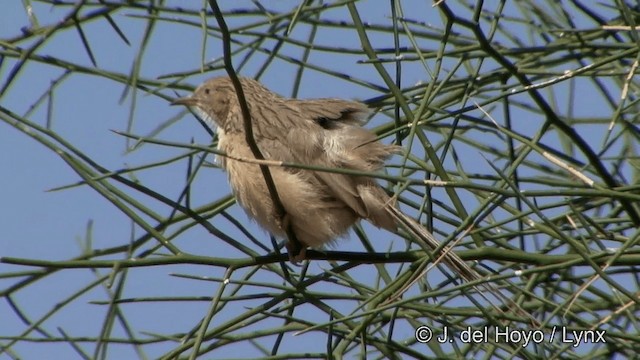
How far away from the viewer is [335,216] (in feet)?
17.9

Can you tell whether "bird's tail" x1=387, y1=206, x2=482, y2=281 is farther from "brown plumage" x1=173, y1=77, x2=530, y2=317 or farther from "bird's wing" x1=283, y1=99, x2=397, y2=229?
"bird's wing" x1=283, y1=99, x2=397, y2=229

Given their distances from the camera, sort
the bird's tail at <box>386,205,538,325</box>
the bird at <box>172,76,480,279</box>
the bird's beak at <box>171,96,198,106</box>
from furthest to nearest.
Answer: the bird's beak at <box>171,96,198,106</box> → the bird at <box>172,76,480,279</box> → the bird's tail at <box>386,205,538,325</box>

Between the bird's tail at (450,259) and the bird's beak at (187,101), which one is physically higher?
the bird's beak at (187,101)

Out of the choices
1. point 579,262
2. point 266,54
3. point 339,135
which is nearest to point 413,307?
point 579,262

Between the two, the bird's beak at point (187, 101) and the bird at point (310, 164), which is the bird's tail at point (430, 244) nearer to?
the bird at point (310, 164)

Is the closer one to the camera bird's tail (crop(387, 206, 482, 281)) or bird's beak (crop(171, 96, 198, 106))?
bird's tail (crop(387, 206, 482, 281))

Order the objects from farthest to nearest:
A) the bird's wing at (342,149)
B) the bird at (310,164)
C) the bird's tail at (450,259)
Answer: the bird's wing at (342,149) → the bird at (310,164) → the bird's tail at (450,259)

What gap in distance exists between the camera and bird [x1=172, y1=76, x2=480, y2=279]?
5.25 meters

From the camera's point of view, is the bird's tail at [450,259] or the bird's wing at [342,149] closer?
the bird's tail at [450,259]

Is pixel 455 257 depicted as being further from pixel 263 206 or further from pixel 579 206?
pixel 263 206

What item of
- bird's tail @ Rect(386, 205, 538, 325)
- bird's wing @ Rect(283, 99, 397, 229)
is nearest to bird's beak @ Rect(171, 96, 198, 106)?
bird's wing @ Rect(283, 99, 397, 229)

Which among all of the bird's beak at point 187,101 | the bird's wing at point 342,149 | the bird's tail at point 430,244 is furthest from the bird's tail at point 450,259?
the bird's beak at point 187,101

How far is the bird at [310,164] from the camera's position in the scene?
17.2 ft

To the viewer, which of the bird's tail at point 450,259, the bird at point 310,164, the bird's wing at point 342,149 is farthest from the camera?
the bird's wing at point 342,149
